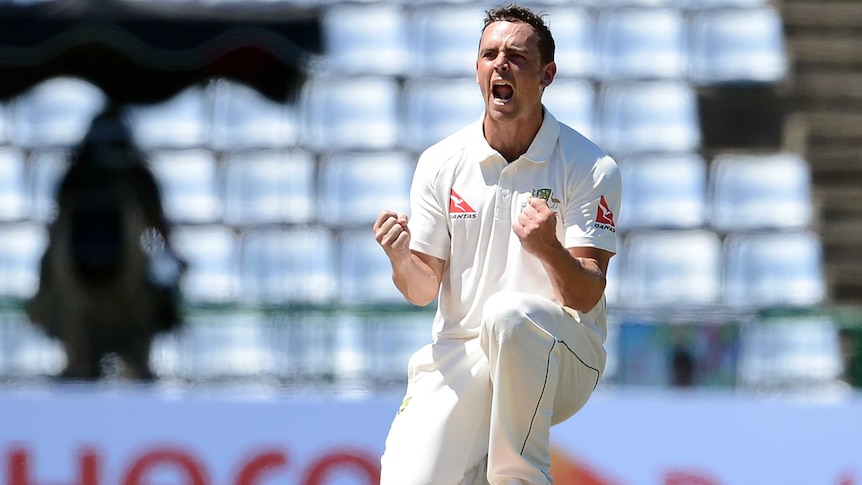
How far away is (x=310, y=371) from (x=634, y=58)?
278cm

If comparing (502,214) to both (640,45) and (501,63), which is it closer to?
(501,63)

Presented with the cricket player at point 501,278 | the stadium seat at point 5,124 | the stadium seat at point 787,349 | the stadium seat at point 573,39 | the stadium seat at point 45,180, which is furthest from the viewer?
the stadium seat at point 573,39

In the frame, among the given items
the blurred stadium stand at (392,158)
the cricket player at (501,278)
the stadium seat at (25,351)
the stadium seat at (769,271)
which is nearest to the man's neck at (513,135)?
the cricket player at (501,278)

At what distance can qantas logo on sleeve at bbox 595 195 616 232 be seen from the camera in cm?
309

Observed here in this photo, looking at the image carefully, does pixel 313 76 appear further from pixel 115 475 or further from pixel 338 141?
pixel 115 475

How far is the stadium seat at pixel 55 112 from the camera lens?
7465 mm

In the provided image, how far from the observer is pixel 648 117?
25.2ft

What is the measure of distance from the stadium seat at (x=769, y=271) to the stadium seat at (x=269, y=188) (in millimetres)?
2101

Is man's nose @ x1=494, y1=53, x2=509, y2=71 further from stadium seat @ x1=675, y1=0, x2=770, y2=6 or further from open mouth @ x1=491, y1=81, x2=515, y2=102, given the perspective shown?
stadium seat @ x1=675, y1=0, x2=770, y2=6

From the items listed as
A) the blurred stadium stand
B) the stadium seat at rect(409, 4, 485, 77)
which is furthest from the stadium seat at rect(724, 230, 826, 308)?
the stadium seat at rect(409, 4, 485, 77)

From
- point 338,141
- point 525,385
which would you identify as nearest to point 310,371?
point 338,141

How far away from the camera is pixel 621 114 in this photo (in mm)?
7680

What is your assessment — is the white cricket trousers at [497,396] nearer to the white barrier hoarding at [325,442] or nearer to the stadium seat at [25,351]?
the white barrier hoarding at [325,442]

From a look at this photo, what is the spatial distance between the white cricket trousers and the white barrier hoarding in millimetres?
1793
